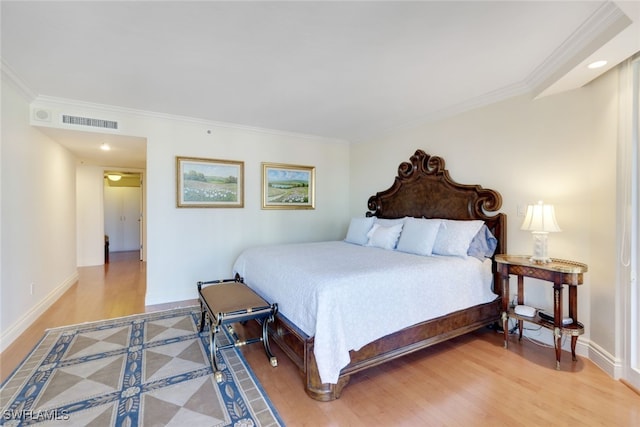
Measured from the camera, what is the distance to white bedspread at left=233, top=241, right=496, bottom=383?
1.92 m

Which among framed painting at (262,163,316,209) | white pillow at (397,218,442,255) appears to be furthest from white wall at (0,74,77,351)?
white pillow at (397,218,442,255)

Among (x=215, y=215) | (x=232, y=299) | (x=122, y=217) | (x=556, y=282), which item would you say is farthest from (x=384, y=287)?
(x=122, y=217)

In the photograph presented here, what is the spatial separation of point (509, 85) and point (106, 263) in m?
8.28

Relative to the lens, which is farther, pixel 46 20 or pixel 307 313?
pixel 307 313

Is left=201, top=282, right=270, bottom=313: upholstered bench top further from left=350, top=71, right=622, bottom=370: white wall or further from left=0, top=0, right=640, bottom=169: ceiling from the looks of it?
left=350, top=71, right=622, bottom=370: white wall

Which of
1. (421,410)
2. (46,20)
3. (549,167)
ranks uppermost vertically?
(46,20)

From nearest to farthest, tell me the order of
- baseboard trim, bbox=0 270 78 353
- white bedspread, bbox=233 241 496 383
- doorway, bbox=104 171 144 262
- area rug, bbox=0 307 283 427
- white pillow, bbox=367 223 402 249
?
area rug, bbox=0 307 283 427
white bedspread, bbox=233 241 496 383
baseboard trim, bbox=0 270 78 353
white pillow, bbox=367 223 402 249
doorway, bbox=104 171 144 262

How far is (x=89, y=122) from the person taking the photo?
345cm

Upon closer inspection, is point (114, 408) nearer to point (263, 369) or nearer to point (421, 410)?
point (263, 369)

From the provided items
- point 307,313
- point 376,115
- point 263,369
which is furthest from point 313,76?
point 263,369

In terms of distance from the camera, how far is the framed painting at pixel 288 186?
466 cm

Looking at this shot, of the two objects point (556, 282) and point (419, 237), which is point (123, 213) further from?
point (556, 282)

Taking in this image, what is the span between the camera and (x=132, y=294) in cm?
425

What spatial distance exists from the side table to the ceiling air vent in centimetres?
470
